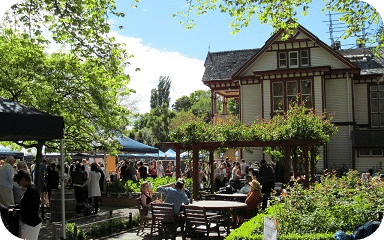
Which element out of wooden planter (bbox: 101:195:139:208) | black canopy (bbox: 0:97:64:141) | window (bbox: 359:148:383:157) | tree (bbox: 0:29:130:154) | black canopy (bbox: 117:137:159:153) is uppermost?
tree (bbox: 0:29:130:154)

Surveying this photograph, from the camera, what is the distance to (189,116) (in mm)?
18047

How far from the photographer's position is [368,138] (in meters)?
30.2

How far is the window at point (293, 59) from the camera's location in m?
31.6

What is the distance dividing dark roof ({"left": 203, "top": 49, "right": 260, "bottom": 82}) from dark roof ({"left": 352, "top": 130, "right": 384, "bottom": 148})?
9.50 metres

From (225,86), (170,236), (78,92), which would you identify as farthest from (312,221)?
(225,86)

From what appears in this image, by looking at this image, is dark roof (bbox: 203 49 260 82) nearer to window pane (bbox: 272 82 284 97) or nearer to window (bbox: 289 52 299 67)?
window pane (bbox: 272 82 284 97)

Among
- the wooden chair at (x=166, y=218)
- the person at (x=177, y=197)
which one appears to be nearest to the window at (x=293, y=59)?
the person at (x=177, y=197)

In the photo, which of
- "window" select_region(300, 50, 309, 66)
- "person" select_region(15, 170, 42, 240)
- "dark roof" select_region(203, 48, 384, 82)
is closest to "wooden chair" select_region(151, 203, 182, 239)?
"person" select_region(15, 170, 42, 240)

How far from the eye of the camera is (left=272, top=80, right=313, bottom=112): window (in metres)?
31.2

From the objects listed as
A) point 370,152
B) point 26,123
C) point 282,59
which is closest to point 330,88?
point 282,59

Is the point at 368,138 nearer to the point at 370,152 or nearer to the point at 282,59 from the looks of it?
the point at 370,152

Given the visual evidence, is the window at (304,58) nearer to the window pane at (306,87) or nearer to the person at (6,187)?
the window pane at (306,87)

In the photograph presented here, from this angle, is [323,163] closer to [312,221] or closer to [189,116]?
[189,116]

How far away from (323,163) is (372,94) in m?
5.85
